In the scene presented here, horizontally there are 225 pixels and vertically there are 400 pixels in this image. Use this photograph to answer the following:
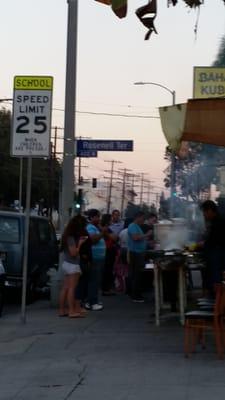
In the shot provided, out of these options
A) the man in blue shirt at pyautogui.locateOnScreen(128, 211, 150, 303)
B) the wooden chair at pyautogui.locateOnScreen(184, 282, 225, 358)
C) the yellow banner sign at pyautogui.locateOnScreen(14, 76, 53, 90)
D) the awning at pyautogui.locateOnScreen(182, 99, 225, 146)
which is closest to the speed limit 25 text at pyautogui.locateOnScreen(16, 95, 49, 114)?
the yellow banner sign at pyautogui.locateOnScreen(14, 76, 53, 90)

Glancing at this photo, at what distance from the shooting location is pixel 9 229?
1505 centimetres

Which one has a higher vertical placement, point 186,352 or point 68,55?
point 68,55

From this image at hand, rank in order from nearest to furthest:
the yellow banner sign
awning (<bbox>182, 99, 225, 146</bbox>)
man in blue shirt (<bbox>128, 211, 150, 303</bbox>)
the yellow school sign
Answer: awning (<bbox>182, 99, 225, 146</bbox>)
the yellow banner sign
man in blue shirt (<bbox>128, 211, 150, 303</bbox>)
the yellow school sign

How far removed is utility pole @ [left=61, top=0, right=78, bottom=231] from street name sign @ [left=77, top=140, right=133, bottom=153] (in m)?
1.53

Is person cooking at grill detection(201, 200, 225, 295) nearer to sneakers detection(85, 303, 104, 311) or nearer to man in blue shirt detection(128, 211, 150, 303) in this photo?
sneakers detection(85, 303, 104, 311)

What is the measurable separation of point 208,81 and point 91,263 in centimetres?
723

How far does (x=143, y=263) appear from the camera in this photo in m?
13.9

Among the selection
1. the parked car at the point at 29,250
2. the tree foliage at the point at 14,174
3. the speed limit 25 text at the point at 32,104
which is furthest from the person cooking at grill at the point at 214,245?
the tree foliage at the point at 14,174

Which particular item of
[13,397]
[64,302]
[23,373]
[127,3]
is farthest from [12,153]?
[127,3]

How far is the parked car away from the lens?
1446 centimetres

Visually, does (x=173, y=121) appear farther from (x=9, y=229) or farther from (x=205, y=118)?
(x=9, y=229)

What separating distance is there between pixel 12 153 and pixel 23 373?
4.22 meters

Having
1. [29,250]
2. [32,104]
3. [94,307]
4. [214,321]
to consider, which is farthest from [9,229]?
[214,321]

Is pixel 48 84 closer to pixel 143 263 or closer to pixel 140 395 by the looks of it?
pixel 143 263
